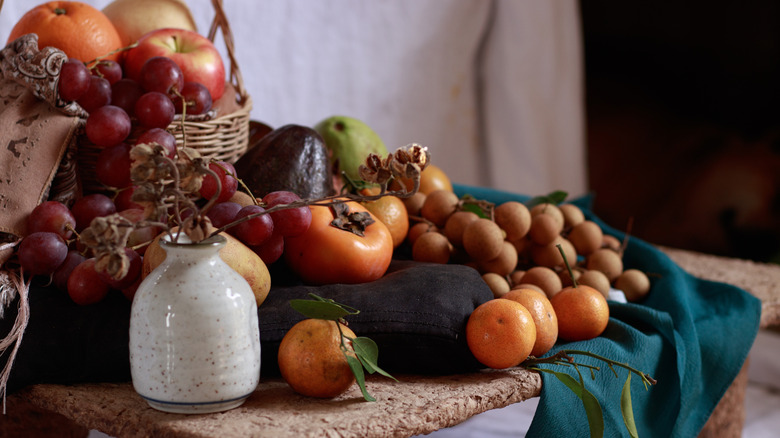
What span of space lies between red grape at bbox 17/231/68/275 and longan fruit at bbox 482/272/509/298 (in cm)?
43

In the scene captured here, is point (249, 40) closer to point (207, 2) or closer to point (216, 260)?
point (207, 2)

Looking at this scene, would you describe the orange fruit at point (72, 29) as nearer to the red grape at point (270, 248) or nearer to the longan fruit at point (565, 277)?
the red grape at point (270, 248)

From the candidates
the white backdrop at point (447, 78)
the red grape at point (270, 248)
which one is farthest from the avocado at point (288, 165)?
the white backdrop at point (447, 78)

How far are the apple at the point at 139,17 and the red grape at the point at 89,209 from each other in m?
0.31

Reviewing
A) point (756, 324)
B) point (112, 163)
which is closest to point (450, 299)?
point (112, 163)

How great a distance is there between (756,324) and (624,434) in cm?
31

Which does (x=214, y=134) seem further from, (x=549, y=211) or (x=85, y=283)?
(x=549, y=211)

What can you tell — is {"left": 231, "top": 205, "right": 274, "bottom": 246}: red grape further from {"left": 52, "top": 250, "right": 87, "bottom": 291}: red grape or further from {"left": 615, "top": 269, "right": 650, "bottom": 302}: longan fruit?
{"left": 615, "top": 269, "right": 650, "bottom": 302}: longan fruit

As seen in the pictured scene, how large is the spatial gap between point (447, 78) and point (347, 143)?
951 mm

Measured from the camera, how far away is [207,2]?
140 centimetres

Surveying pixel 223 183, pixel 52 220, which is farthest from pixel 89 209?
pixel 223 183

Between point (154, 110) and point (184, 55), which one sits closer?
point (154, 110)

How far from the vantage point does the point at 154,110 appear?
0.70m

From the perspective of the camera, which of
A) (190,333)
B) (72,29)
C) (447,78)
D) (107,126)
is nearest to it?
(190,333)
